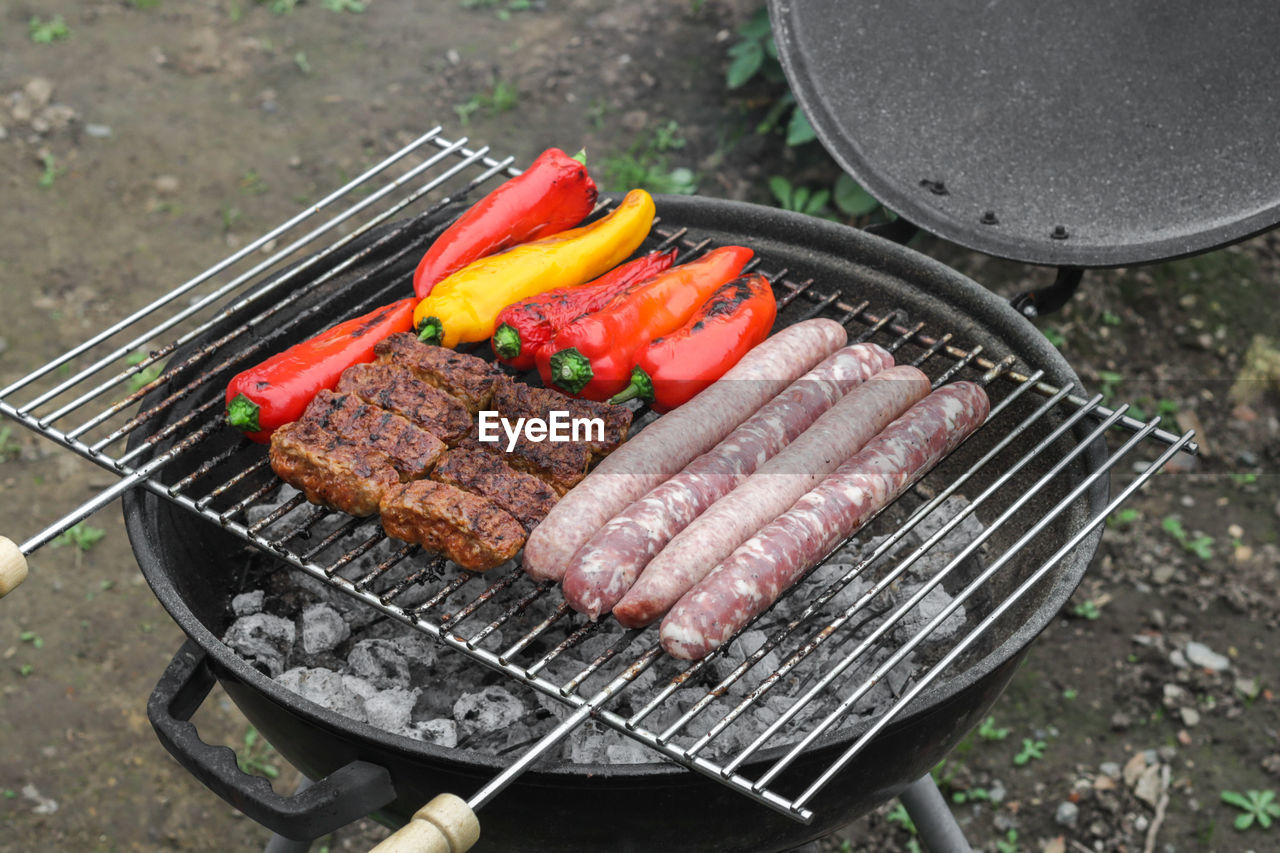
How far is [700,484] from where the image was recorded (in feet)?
9.15

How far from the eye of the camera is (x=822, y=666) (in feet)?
9.90

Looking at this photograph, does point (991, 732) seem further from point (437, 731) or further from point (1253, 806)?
point (437, 731)

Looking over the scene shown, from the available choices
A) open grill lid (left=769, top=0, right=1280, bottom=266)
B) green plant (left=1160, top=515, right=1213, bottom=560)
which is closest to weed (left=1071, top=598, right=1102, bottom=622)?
green plant (left=1160, top=515, right=1213, bottom=560)

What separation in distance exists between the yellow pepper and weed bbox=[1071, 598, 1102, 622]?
2604 millimetres

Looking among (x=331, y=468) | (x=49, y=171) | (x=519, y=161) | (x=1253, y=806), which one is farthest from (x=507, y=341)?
(x=49, y=171)

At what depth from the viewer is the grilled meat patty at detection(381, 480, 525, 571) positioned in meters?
2.67

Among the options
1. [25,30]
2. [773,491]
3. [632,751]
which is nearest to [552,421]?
[773,491]

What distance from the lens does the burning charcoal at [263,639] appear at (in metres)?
3.04

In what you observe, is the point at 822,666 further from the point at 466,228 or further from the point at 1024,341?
the point at 466,228

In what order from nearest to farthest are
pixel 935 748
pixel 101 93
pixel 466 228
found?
pixel 935 748 < pixel 466 228 < pixel 101 93

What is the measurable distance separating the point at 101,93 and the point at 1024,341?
244 inches

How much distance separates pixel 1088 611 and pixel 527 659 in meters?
2.81

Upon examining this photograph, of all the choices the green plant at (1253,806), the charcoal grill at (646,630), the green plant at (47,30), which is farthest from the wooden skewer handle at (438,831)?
the green plant at (47,30)

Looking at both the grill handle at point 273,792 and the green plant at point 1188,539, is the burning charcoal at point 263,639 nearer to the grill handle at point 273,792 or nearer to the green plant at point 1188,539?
the grill handle at point 273,792
